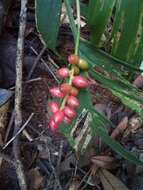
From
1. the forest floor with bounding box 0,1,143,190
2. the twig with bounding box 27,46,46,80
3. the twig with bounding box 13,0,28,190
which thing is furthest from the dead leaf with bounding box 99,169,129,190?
the twig with bounding box 27,46,46,80

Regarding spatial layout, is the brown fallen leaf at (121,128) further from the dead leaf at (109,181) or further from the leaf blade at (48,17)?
the leaf blade at (48,17)

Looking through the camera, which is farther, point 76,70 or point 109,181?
point 109,181

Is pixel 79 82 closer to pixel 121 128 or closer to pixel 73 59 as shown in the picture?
pixel 73 59

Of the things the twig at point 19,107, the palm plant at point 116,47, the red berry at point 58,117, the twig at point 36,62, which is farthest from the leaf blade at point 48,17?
the red berry at point 58,117

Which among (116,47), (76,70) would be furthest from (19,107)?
(76,70)

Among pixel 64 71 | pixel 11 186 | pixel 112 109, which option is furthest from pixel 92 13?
pixel 11 186

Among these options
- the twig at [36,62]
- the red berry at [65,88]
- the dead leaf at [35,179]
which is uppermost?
the red berry at [65,88]
